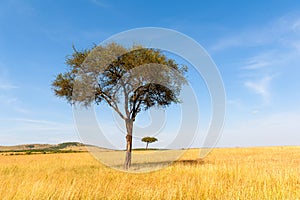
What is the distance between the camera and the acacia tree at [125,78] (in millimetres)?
17422

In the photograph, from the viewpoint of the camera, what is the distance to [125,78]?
1781 cm

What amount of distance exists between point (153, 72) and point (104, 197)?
1224 cm

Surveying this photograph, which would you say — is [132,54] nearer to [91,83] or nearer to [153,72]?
[153,72]

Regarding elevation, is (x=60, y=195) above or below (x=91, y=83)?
below

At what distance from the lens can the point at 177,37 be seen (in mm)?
15938

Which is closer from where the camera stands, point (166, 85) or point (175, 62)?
point (166, 85)

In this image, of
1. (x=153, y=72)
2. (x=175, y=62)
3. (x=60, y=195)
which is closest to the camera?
(x=60, y=195)

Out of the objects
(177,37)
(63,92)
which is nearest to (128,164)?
(63,92)

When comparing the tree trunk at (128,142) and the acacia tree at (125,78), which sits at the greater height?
the acacia tree at (125,78)

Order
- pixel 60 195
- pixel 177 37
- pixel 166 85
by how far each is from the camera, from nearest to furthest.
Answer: pixel 60 195, pixel 177 37, pixel 166 85

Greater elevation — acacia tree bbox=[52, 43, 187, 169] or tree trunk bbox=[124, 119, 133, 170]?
acacia tree bbox=[52, 43, 187, 169]

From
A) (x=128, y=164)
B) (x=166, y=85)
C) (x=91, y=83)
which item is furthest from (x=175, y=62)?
(x=128, y=164)

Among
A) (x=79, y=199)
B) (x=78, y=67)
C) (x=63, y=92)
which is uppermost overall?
(x=78, y=67)

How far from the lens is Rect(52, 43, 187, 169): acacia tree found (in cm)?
1742
